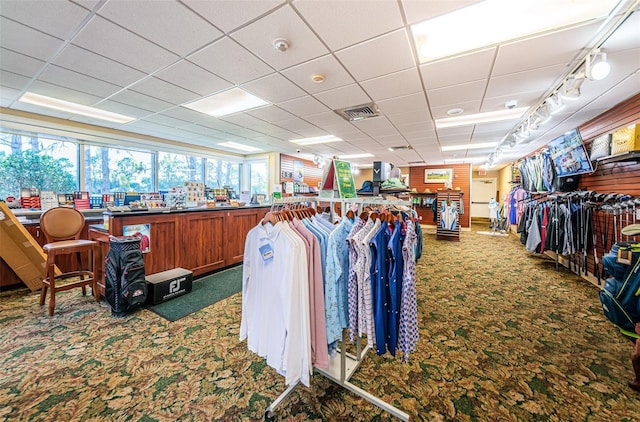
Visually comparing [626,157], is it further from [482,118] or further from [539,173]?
[539,173]

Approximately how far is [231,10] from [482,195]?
577 inches

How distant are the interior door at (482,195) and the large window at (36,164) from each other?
15727 millimetres

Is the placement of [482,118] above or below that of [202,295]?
above

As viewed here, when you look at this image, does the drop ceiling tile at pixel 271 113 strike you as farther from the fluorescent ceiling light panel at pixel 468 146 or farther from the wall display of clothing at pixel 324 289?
the fluorescent ceiling light panel at pixel 468 146

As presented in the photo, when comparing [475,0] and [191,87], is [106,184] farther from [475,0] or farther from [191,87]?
[475,0]

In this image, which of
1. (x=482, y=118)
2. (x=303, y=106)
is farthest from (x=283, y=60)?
(x=482, y=118)

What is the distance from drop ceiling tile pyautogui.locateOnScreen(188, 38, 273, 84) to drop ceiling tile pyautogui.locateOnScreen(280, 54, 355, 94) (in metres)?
0.32

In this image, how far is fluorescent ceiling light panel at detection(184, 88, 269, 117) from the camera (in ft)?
12.3

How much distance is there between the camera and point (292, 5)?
1859mm

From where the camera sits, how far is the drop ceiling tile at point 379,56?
7.52 ft

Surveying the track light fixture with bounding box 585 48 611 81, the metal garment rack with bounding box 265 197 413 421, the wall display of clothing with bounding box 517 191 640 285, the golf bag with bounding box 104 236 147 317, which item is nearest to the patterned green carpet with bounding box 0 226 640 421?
the metal garment rack with bounding box 265 197 413 421

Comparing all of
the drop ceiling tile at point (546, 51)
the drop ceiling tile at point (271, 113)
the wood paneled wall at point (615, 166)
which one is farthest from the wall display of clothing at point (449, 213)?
the drop ceiling tile at point (271, 113)

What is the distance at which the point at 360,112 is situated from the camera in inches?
169

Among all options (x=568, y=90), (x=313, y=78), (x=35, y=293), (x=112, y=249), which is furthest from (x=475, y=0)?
(x=35, y=293)
